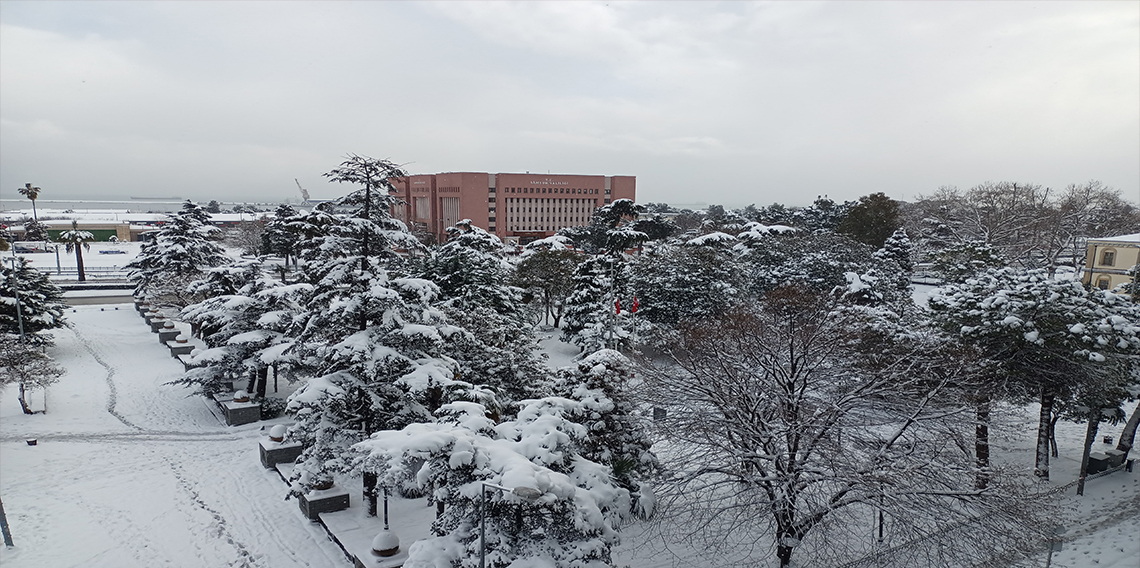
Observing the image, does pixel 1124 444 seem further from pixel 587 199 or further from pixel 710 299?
pixel 587 199

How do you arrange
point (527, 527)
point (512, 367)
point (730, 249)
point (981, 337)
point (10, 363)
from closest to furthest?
point (527, 527)
point (981, 337)
point (512, 367)
point (10, 363)
point (730, 249)

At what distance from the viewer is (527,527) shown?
830 centimetres

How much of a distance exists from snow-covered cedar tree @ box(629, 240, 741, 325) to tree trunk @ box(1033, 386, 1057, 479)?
11997mm

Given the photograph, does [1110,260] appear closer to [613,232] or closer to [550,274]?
[613,232]

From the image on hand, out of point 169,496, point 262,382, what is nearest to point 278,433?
point 169,496

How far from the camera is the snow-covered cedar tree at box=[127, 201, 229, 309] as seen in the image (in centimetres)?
2966

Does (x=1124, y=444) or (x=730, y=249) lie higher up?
(x=730, y=249)

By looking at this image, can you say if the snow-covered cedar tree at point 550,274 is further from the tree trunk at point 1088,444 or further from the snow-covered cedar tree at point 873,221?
the snow-covered cedar tree at point 873,221

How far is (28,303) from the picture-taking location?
2389 centimetres

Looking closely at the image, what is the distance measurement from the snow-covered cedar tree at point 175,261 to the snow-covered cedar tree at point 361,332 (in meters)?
21.2

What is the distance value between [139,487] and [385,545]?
8078mm

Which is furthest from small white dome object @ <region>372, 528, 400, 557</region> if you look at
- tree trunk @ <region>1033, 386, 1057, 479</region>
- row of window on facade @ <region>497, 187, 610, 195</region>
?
row of window on facade @ <region>497, 187, 610, 195</region>

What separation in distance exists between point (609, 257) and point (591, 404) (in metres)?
18.0

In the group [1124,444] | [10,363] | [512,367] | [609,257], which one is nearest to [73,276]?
[10,363]
